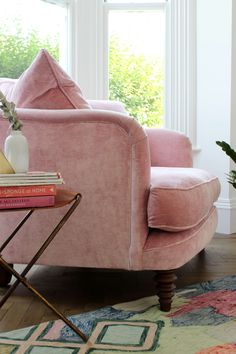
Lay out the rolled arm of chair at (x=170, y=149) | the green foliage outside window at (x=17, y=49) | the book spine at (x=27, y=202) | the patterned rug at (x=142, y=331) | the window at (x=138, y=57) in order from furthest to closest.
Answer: the window at (x=138, y=57)
the green foliage outside window at (x=17, y=49)
the rolled arm of chair at (x=170, y=149)
the patterned rug at (x=142, y=331)
the book spine at (x=27, y=202)

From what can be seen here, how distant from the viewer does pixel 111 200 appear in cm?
192

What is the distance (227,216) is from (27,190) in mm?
2296

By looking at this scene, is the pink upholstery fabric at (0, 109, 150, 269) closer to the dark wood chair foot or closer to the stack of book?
the dark wood chair foot

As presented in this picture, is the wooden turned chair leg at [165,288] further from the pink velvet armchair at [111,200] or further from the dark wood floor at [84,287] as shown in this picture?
the dark wood floor at [84,287]

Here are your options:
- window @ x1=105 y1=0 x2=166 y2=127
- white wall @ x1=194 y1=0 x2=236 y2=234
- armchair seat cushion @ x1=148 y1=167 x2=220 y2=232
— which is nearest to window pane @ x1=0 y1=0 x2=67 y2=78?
window @ x1=105 y1=0 x2=166 y2=127

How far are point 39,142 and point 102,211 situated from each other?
34 centimetres

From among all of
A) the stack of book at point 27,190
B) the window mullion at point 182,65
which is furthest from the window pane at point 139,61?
the stack of book at point 27,190

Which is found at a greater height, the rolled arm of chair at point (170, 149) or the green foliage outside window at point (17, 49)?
the green foliage outside window at point (17, 49)

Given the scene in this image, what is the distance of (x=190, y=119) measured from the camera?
12.5ft

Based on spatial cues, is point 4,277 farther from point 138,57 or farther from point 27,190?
point 138,57

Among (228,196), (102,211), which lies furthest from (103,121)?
(228,196)

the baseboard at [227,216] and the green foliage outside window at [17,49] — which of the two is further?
the baseboard at [227,216]

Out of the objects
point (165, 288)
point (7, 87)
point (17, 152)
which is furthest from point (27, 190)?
point (7, 87)

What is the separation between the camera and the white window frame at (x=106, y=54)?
3.78 meters
